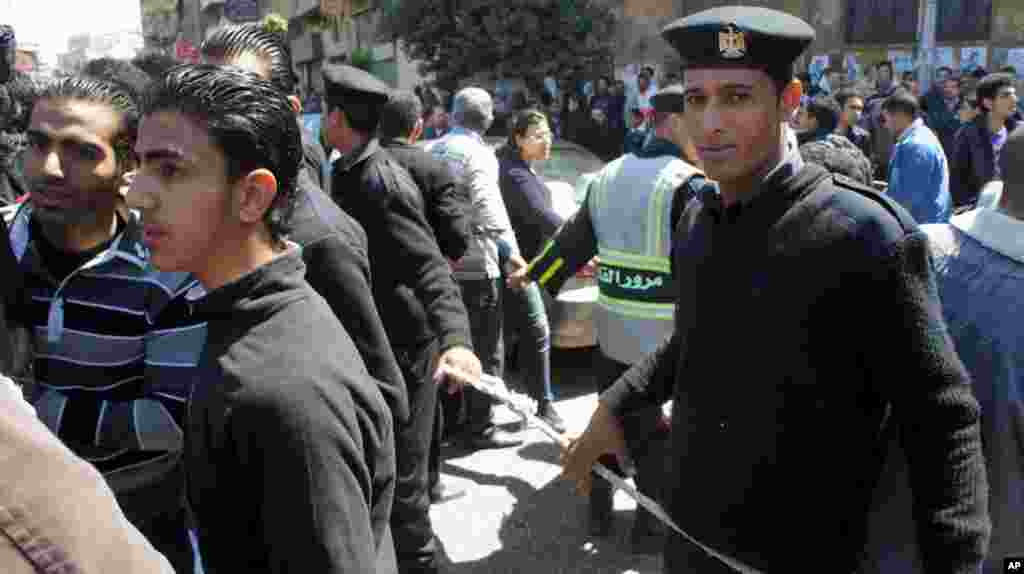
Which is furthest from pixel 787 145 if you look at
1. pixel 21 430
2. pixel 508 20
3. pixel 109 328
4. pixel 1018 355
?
pixel 508 20

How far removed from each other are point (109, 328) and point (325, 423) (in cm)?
91

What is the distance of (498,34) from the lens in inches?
596

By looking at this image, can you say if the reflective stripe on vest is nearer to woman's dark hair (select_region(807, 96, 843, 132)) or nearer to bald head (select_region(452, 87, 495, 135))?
bald head (select_region(452, 87, 495, 135))

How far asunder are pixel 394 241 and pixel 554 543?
160 centimetres

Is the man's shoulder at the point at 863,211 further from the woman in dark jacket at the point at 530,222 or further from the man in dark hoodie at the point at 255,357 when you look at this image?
the woman in dark jacket at the point at 530,222

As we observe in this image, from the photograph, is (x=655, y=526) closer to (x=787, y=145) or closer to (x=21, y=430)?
(x=787, y=145)

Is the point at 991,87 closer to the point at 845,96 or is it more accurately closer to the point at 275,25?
the point at 845,96

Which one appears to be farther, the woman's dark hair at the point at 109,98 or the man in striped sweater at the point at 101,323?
the woman's dark hair at the point at 109,98

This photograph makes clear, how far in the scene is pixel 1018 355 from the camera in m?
1.97

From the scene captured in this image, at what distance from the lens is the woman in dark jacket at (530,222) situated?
18.0 feet

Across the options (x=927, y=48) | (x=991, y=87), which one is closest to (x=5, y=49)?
(x=991, y=87)

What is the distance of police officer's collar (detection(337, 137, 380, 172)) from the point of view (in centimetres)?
367

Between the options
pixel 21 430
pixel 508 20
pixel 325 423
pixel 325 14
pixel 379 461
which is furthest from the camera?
pixel 325 14

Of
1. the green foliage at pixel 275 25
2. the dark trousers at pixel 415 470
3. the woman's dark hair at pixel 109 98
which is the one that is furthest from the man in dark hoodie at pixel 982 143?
the woman's dark hair at pixel 109 98
